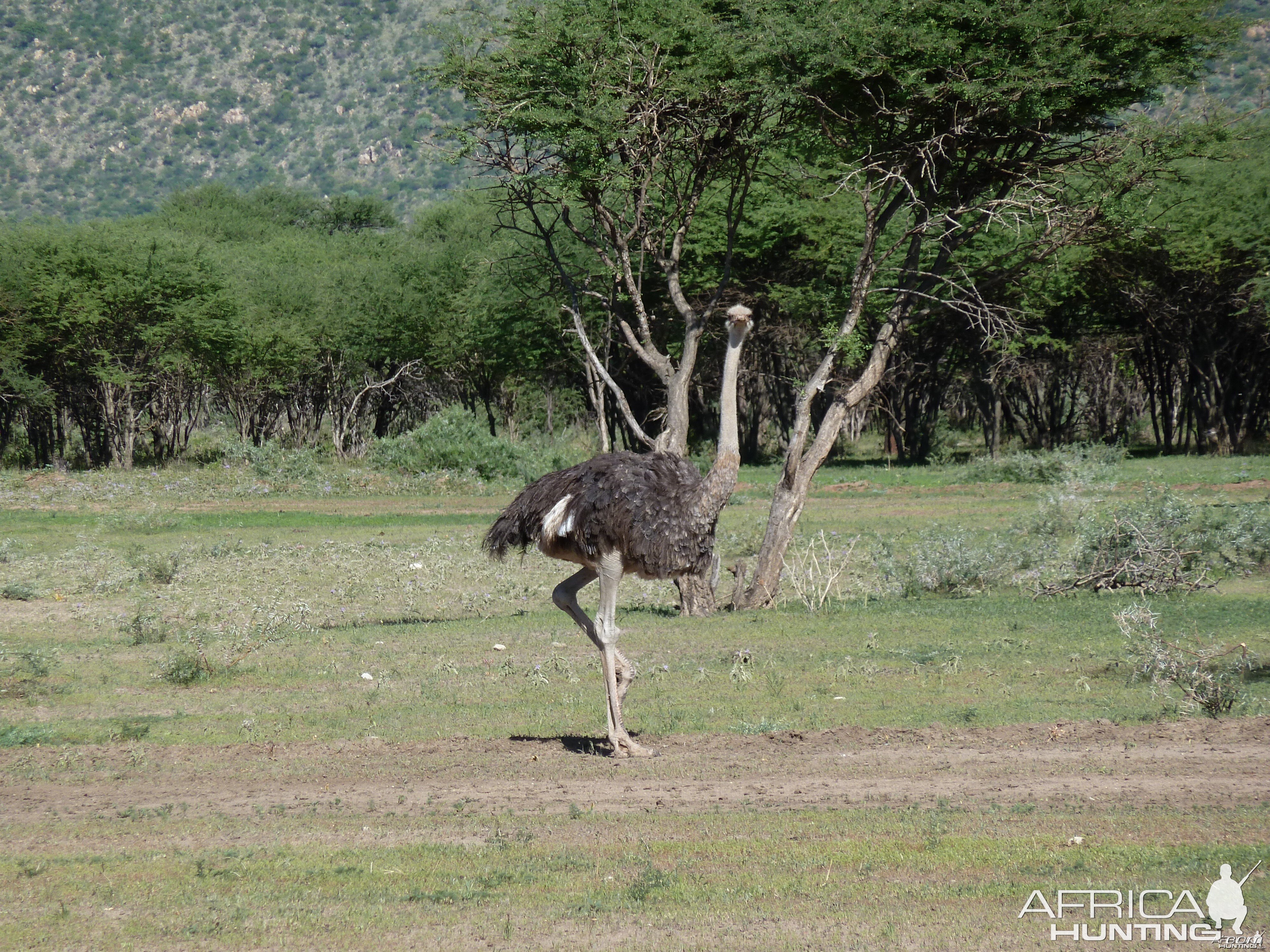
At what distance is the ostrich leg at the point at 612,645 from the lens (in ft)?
31.9

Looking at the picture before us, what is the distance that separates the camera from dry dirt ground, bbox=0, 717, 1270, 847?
828cm

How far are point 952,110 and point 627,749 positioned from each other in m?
11.0

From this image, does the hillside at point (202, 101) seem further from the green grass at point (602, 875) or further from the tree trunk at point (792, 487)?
the green grass at point (602, 875)

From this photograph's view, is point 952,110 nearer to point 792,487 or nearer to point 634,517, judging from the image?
point 792,487

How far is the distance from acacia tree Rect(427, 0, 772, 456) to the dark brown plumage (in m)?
5.84

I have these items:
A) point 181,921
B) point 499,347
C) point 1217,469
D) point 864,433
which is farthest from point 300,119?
point 181,921

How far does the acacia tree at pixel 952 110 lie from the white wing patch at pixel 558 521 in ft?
23.8

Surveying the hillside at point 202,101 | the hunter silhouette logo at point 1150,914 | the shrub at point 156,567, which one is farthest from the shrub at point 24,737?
the hillside at point 202,101

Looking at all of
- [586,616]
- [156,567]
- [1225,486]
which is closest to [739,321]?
[586,616]

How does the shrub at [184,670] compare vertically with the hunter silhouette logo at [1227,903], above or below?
above

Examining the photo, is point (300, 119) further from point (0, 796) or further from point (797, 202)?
point (0, 796)

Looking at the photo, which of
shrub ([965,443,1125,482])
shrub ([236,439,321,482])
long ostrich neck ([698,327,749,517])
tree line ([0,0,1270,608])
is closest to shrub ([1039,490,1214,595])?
tree line ([0,0,1270,608])

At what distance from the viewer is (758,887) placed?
658cm

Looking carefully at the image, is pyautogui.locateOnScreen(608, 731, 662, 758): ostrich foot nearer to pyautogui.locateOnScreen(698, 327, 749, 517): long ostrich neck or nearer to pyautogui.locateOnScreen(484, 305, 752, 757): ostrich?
pyautogui.locateOnScreen(484, 305, 752, 757): ostrich
